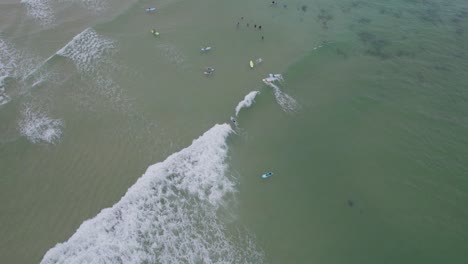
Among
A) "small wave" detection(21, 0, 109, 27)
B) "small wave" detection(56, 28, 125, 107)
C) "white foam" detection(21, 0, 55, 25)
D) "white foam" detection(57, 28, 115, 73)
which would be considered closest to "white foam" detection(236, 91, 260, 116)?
"small wave" detection(56, 28, 125, 107)

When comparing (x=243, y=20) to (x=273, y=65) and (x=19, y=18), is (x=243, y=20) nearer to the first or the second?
(x=273, y=65)

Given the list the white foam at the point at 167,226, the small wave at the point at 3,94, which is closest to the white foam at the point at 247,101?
the white foam at the point at 167,226

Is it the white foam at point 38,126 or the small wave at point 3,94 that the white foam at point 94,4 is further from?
the white foam at point 38,126

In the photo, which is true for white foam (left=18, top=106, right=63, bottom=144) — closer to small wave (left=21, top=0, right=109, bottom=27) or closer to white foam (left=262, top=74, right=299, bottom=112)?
small wave (left=21, top=0, right=109, bottom=27)

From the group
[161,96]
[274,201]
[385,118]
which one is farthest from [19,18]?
[385,118]

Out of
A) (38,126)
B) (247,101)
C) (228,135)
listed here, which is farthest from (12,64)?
(247,101)
